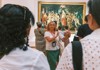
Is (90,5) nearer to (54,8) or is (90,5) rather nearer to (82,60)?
Result: (82,60)

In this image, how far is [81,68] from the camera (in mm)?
1801

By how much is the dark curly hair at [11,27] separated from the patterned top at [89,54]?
0.57 meters

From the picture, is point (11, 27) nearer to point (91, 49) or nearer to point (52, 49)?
point (91, 49)

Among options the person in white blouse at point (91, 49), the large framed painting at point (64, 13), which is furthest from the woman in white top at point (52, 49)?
the person in white blouse at point (91, 49)

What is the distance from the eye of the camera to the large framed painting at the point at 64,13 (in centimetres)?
1327

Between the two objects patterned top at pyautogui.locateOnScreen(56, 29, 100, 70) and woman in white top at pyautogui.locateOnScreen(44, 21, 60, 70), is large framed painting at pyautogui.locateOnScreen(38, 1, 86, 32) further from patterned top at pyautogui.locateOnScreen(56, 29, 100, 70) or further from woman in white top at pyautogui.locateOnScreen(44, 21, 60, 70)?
patterned top at pyautogui.locateOnScreen(56, 29, 100, 70)

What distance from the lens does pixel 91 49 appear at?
72.1 inches

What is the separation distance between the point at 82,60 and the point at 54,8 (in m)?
11.7

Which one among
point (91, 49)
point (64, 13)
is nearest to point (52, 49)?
point (91, 49)

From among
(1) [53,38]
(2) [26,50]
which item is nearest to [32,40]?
(1) [53,38]

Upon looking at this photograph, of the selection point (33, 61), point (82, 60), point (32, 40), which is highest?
point (82, 60)

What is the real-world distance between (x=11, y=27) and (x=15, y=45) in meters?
0.16

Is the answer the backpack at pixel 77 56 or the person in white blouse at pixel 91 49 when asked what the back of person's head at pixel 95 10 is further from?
the backpack at pixel 77 56

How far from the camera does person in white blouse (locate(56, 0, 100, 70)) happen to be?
5.93ft
